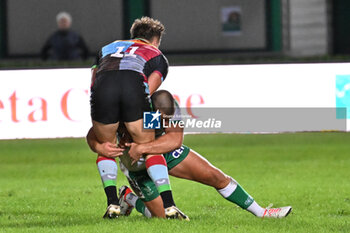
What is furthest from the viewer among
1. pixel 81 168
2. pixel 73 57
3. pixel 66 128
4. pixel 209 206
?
pixel 73 57

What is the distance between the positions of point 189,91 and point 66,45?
14.6 feet

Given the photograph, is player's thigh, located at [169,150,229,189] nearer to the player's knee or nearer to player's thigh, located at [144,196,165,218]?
the player's knee

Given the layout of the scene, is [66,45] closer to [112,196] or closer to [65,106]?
[65,106]

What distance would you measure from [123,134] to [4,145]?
8527 millimetres

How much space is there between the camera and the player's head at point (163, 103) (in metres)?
7.90

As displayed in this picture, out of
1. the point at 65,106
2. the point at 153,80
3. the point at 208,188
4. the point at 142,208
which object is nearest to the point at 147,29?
the point at 153,80

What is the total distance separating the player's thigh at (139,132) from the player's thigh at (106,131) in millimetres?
122

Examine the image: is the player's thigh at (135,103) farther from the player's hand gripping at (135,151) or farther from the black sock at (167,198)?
the black sock at (167,198)

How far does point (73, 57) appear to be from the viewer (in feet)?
64.1

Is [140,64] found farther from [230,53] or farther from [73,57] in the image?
[230,53]

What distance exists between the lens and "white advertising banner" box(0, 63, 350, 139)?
15.9m

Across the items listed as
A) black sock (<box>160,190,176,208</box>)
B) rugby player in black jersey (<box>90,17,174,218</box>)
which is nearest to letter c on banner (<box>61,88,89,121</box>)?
rugby player in black jersey (<box>90,17,174,218</box>)

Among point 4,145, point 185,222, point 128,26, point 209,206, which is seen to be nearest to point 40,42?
point 128,26

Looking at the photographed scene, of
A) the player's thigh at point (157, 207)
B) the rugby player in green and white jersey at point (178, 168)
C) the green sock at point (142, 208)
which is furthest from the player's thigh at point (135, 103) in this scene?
the green sock at point (142, 208)
